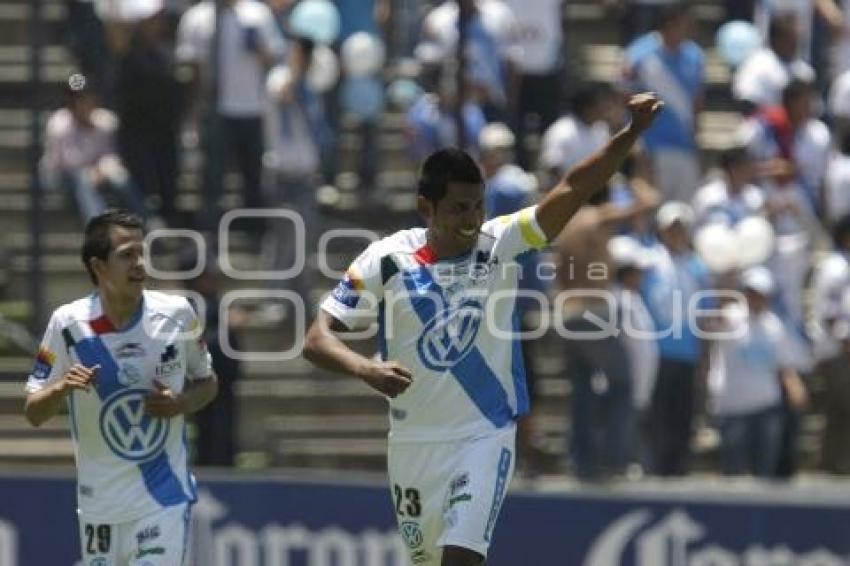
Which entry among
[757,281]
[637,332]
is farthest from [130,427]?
[757,281]

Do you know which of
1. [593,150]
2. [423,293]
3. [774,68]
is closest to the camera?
[423,293]

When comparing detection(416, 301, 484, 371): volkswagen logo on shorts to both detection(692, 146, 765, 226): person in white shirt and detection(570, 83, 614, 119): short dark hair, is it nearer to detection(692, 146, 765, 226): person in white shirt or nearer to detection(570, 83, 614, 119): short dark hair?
detection(692, 146, 765, 226): person in white shirt

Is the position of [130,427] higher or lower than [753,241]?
higher

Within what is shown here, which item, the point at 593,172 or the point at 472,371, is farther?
the point at 472,371

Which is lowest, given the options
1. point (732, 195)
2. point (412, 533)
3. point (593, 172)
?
point (412, 533)

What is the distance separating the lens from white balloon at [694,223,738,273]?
17.0 meters

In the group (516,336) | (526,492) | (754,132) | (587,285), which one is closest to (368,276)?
(516,336)

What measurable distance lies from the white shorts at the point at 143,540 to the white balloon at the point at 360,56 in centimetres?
775

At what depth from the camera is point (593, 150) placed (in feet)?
58.1

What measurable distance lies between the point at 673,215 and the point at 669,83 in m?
1.57

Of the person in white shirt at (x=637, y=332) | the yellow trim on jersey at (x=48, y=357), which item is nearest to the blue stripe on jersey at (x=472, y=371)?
the yellow trim on jersey at (x=48, y=357)

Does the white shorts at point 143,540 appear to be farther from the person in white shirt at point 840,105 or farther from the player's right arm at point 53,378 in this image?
the person in white shirt at point 840,105

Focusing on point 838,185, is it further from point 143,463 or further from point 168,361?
point 143,463

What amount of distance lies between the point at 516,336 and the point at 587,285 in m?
5.73
